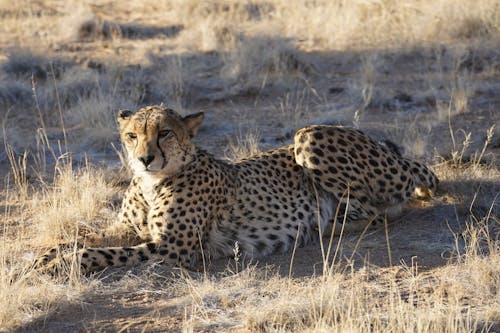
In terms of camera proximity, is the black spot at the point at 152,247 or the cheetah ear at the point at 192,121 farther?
the cheetah ear at the point at 192,121

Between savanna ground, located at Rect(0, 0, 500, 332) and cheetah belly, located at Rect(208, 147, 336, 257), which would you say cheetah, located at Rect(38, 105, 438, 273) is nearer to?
cheetah belly, located at Rect(208, 147, 336, 257)

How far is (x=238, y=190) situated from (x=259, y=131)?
3.21 metres

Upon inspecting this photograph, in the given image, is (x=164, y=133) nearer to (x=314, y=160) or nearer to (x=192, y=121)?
(x=192, y=121)

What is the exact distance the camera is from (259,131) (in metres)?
8.75

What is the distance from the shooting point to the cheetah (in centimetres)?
511

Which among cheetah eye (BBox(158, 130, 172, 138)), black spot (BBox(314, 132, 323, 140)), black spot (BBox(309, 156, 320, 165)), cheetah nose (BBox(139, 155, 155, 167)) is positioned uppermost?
cheetah eye (BBox(158, 130, 172, 138))

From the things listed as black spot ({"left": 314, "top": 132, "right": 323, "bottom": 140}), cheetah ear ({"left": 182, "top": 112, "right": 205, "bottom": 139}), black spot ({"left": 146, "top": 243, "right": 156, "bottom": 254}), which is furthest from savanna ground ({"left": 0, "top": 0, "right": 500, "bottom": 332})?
cheetah ear ({"left": 182, "top": 112, "right": 205, "bottom": 139})

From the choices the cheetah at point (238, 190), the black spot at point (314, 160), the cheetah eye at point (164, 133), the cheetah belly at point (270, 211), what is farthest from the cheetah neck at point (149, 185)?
the black spot at point (314, 160)

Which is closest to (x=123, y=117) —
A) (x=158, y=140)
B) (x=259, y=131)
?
(x=158, y=140)

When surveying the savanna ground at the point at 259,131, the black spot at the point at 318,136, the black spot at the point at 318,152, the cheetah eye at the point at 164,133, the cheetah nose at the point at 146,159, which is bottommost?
the savanna ground at the point at 259,131

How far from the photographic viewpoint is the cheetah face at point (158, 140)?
5020 millimetres

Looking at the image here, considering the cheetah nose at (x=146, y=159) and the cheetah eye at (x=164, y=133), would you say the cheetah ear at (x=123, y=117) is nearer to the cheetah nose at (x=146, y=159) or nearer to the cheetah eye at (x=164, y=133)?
the cheetah eye at (x=164, y=133)

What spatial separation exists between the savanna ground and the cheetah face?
1.94 ft

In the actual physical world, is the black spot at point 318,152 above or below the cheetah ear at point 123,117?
below
